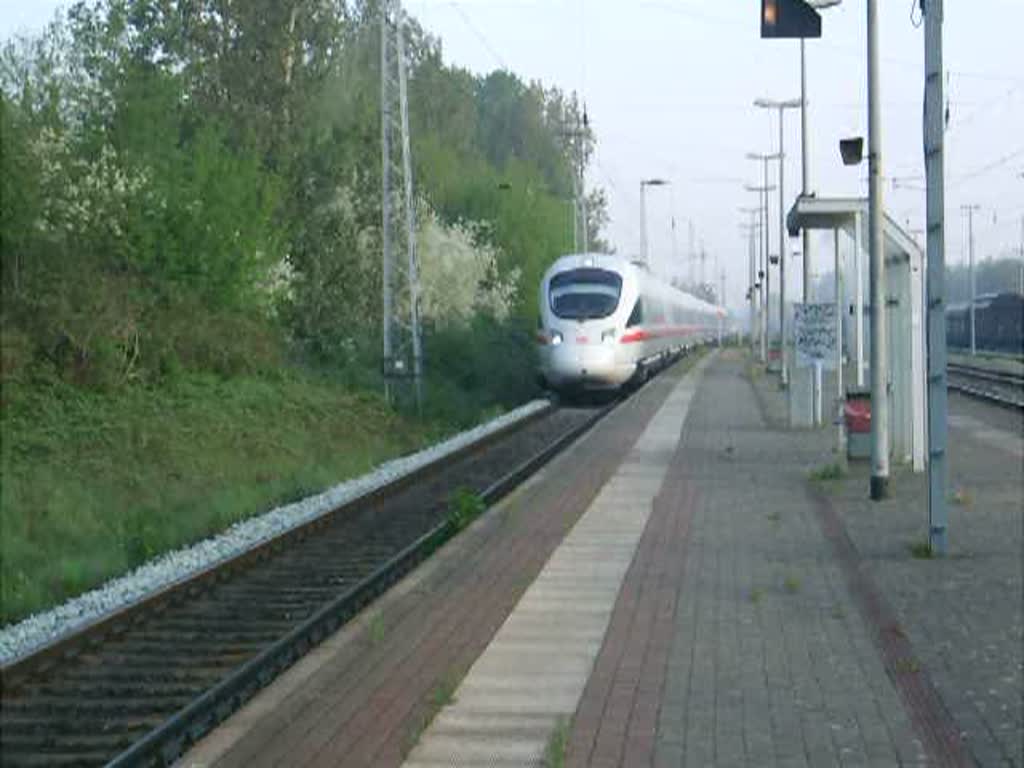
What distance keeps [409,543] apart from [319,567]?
1.38 metres

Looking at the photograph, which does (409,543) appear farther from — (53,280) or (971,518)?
(53,280)

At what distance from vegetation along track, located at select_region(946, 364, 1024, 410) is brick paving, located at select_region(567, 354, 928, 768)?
22.5m

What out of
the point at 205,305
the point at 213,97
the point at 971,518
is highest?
the point at 213,97

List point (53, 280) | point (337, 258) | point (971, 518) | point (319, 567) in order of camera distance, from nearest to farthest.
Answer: point (319, 567) → point (971, 518) → point (53, 280) → point (337, 258)

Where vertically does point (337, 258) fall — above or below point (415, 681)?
above

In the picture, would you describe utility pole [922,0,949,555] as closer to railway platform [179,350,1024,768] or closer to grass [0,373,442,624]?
railway platform [179,350,1024,768]

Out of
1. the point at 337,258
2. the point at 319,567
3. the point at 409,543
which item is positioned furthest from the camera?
the point at 337,258

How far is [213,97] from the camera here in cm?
4594

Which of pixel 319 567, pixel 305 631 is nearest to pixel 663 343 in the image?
pixel 319 567

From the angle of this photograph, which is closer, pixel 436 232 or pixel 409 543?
pixel 409 543

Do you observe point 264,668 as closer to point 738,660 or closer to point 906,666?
point 738,660

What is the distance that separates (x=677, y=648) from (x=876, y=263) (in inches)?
348

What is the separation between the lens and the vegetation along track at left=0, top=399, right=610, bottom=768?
7.82 metres

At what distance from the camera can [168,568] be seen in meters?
14.4
